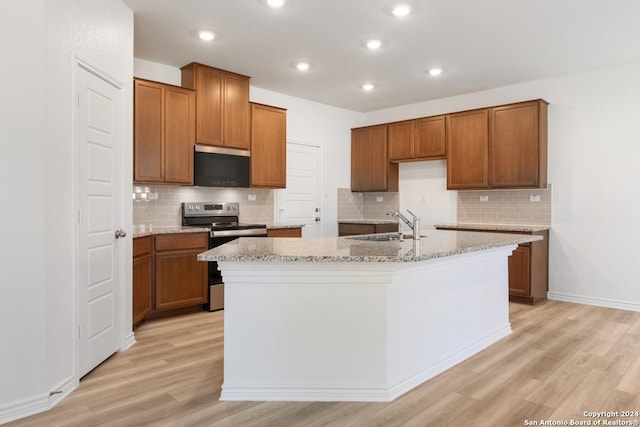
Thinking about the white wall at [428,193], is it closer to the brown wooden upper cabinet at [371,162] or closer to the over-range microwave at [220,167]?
the brown wooden upper cabinet at [371,162]

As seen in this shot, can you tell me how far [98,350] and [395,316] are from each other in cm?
204

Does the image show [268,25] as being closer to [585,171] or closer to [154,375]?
[154,375]

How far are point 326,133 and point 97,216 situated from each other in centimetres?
421

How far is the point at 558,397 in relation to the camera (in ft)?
8.33

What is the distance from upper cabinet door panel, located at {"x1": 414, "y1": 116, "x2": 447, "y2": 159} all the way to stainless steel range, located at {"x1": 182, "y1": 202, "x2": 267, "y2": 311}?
8.39 ft

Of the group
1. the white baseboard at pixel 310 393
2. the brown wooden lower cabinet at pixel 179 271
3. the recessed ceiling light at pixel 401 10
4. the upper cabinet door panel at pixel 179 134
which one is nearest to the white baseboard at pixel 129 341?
the brown wooden lower cabinet at pixel 179 271

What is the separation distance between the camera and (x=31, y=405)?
232 centimetres

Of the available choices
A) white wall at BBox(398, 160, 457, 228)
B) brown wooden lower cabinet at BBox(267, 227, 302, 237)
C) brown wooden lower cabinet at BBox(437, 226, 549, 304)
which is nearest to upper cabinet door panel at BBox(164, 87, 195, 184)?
brown wooden lower cabinet at BBox(267, 227, 302, 237)

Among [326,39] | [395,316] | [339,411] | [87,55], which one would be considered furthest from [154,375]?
[326,39]

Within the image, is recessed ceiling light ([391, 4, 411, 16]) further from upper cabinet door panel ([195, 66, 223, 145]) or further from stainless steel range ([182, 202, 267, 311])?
stainless steel range ([182, 202, 267, 311])

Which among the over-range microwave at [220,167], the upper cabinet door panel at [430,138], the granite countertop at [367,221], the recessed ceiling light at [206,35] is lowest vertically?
the granite countertop at [367,221]

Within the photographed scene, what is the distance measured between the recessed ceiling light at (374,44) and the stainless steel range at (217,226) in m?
2.24

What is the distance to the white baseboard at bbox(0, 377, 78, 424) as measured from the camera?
2.25 meters

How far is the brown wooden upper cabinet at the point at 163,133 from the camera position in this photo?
13.6ft
